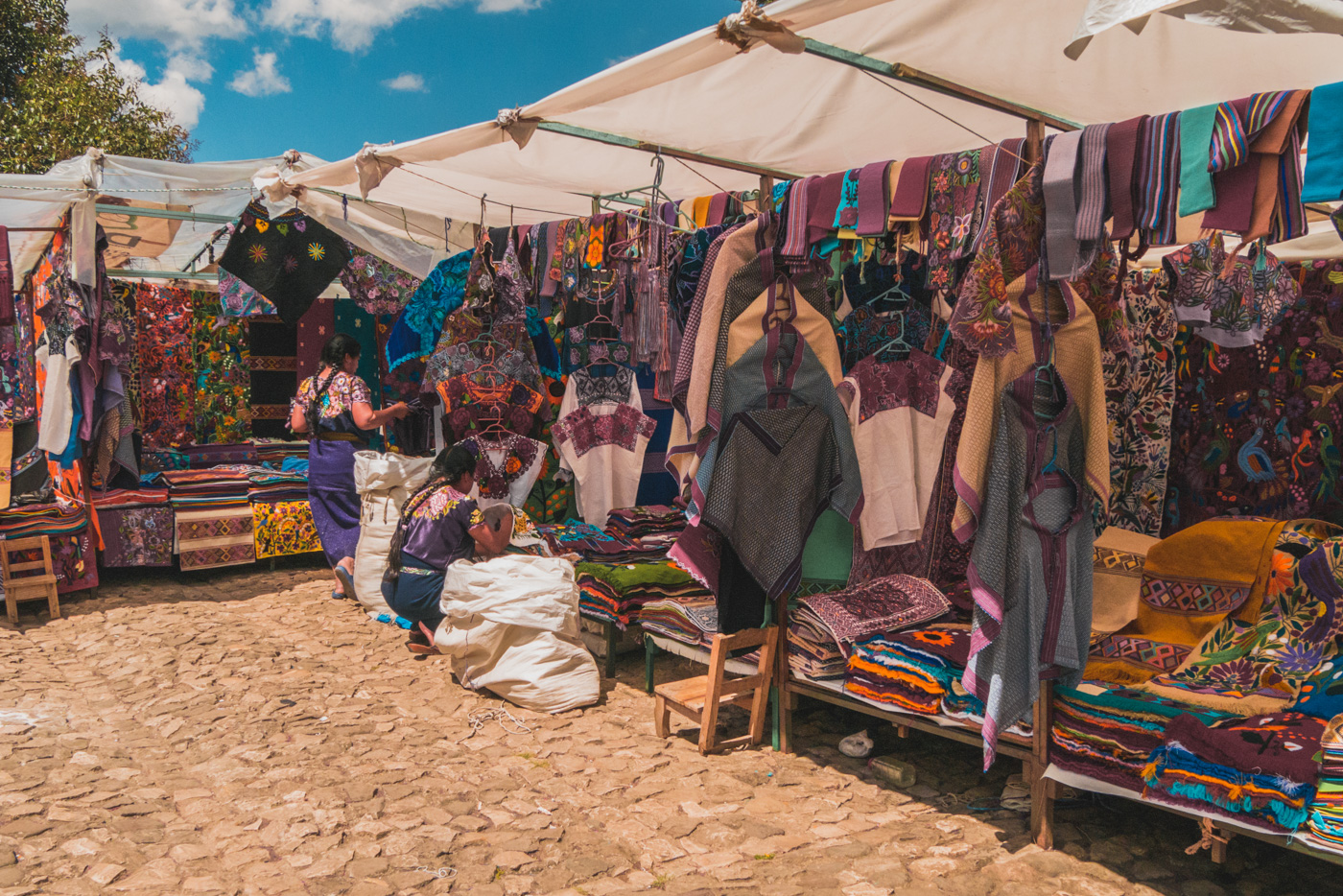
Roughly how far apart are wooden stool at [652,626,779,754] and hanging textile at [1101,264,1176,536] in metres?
2.13

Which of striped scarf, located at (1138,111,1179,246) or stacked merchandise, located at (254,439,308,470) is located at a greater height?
striped scarf, located at (1138,111,1179,246)

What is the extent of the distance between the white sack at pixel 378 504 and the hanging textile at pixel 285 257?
1467 mm

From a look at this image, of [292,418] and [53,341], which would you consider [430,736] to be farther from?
[53,341]

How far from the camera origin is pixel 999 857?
10.2 ft

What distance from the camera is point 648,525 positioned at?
5727mm

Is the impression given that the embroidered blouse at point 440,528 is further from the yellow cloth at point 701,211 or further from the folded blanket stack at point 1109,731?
the folded blanket stack at point 1109,731

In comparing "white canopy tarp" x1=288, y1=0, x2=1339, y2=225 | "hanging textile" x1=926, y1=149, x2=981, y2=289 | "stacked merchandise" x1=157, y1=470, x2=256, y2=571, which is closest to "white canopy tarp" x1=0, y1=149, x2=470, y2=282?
"white canopy tarp" x1=288, y1=0, x2=1339, y2=225

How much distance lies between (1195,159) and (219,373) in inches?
320

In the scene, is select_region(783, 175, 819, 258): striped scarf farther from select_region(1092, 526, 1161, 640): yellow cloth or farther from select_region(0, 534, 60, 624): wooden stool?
select_region(0, 534, 60, 624): wooden stool

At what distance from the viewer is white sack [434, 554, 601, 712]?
457cm

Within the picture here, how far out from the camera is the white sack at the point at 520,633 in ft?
15.0

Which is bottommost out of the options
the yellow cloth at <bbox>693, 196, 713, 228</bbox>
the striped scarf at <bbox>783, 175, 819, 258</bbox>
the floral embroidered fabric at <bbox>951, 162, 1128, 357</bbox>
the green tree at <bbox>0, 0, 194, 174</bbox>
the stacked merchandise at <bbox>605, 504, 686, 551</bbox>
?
the stacked merchandise at <bbox>605, 504, 686, 551</bbox>

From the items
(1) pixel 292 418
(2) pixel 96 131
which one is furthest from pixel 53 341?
(2) pixel 96 131

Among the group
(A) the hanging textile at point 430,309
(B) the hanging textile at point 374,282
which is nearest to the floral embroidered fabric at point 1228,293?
(A) the hanging textile at point 430,309
